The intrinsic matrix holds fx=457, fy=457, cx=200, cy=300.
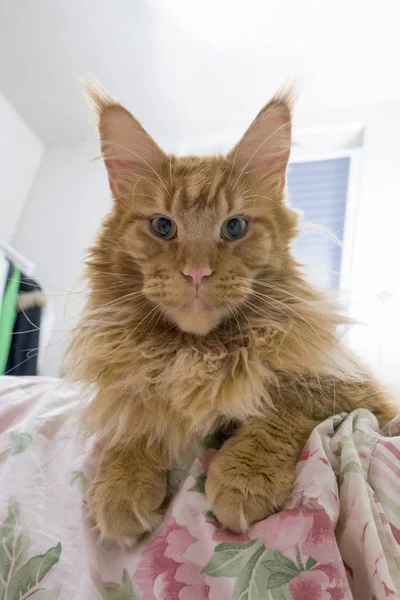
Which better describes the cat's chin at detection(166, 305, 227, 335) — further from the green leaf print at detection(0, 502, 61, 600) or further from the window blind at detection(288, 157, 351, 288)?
the window blind at detection(288, 157, 351, 288)

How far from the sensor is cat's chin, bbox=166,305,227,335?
0.89 meters

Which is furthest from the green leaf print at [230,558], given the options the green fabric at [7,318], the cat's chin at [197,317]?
the green fabric at [7,318]

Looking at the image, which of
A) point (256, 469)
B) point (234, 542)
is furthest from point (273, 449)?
point (234, 542)

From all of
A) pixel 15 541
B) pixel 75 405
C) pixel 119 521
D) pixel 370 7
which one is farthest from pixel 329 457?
pixel 370 7

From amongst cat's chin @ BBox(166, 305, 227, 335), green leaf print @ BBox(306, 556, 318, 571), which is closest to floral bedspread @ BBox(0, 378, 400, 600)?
green leaf print @ BBox(306, 556, 318, 571)

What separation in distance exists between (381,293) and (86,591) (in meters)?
2.14

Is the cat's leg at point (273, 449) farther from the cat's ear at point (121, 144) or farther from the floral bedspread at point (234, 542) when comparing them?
the cat's ear at point (121, 144)

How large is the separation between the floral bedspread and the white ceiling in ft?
6.86

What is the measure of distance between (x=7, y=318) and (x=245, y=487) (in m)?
1.87

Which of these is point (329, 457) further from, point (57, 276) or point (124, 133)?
point (57, 276)

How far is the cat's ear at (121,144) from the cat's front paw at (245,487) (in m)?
0.69

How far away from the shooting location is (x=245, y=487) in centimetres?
67

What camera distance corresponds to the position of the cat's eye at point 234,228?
3.33 ft

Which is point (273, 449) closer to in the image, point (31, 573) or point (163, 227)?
point (31, 573)
